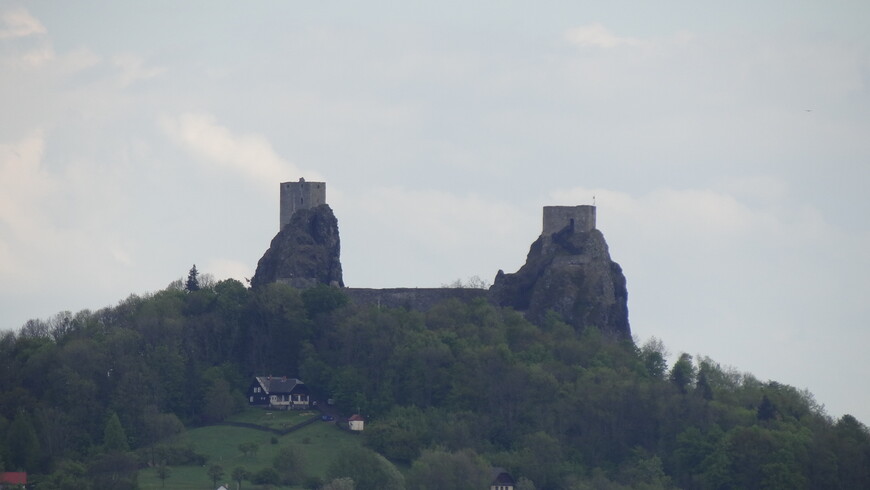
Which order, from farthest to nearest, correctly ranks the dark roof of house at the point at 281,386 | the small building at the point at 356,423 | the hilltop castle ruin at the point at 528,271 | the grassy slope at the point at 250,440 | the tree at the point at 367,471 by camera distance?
the hilltop castle ruin at the point at 528,271 < the dark roof of house at the point at 281,386 < the small building at the point at 356,423 < the grassy slope at the point at 250,440 < the tree at the point at 367,471

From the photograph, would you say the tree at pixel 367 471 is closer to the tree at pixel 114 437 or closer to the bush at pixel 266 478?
the bush at pixel 266 478

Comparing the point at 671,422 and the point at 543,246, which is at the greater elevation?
the point at 543,246

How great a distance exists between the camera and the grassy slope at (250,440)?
4422 inches

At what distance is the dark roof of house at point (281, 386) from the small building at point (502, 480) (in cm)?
1415

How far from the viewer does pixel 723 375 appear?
133m

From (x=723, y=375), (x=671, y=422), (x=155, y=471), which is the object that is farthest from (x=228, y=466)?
(x=723, y=375)

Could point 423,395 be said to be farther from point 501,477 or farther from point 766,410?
point 766,410

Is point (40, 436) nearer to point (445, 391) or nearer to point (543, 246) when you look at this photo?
point (445, 391)

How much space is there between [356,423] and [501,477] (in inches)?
372

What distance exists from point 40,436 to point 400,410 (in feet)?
54.1

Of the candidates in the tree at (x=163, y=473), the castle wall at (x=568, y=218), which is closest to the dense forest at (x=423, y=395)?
the tree at (x=163, y=473)

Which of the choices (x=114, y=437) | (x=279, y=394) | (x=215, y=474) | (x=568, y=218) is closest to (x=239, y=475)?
(x=215, y=474)

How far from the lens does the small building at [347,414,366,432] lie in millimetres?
120938

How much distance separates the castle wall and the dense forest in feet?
16.9
